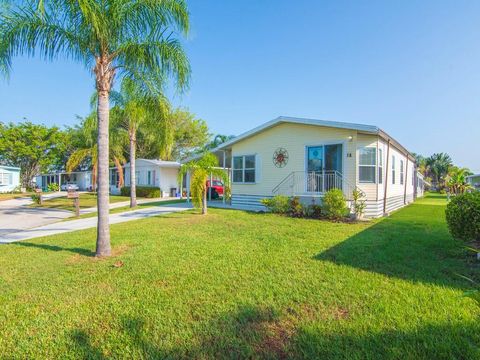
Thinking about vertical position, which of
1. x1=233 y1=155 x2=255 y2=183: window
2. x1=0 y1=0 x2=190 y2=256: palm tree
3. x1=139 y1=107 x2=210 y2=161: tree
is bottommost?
x1=233 y1=155 x2=255 y2=183: window

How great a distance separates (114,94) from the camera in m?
12.3

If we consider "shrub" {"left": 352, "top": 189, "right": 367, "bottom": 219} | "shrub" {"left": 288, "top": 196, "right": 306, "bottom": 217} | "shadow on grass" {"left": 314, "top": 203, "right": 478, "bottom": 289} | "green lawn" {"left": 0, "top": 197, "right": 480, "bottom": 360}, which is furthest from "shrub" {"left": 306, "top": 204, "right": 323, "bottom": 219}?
"green lawn" {"left": 0, "top": 197, "right": 480, "bottom": 360}

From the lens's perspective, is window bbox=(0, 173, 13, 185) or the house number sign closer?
the house number sign

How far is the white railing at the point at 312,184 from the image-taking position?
1120 cm

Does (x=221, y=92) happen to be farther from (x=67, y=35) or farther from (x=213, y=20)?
(x=67, y=35)

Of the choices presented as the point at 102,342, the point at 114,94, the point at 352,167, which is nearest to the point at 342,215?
the point at 352,167

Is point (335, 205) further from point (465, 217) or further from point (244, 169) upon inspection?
point (244, 169)

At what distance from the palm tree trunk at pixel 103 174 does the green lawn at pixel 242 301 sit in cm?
38

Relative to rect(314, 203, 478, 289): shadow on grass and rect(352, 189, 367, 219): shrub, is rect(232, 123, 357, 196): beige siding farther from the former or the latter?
rect(314, 203, 478, 289): shadow on grass

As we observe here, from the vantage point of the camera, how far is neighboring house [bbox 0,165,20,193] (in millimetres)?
30953

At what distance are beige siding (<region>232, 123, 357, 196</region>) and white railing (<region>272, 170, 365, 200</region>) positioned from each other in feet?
0.76

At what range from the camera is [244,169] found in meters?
14.5

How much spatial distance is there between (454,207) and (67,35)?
28.5ft

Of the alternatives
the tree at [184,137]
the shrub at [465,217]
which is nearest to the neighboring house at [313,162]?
the shrub at [465,217]
